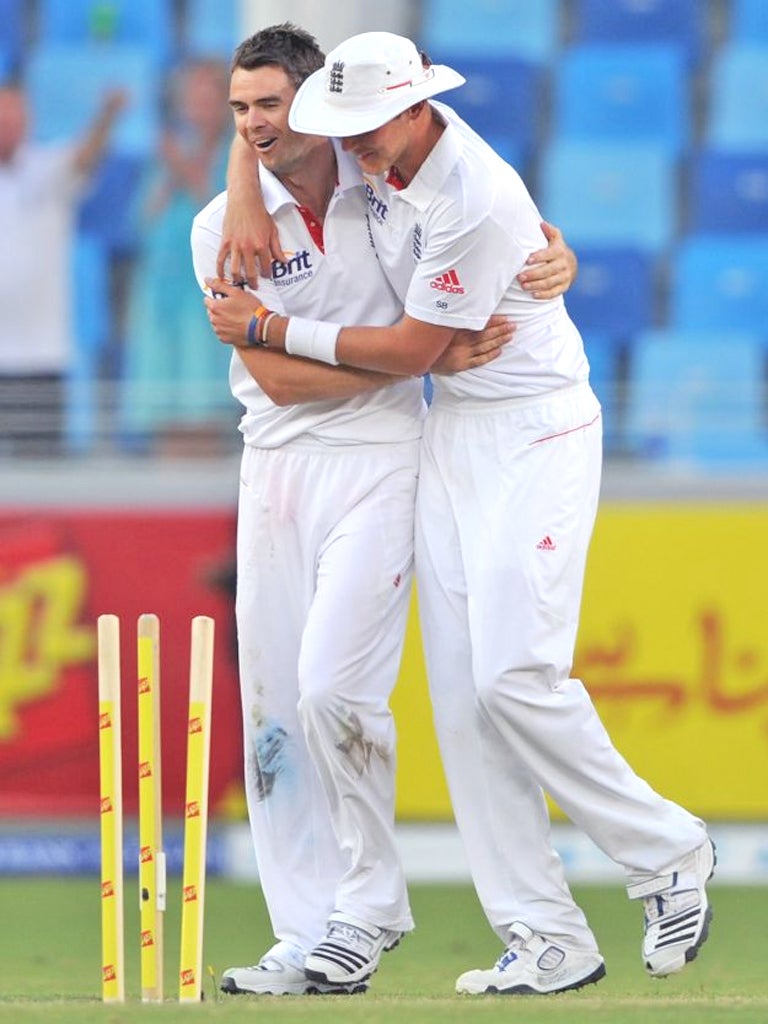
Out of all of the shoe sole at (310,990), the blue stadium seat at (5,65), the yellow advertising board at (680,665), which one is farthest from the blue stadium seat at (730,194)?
the shoe sole at (310,990)

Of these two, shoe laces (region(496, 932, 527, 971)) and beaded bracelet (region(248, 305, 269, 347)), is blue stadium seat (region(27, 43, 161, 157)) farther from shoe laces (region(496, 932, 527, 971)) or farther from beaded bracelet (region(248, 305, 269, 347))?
shoe laces (region(496, 932, 527, 971))

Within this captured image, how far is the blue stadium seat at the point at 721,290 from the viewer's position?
29.0 ft

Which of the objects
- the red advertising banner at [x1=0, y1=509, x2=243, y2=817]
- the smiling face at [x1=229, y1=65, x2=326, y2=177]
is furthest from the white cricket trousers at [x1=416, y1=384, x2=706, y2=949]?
the red advertising banner at [x1=0, y1=509, x2=243, y2=817]

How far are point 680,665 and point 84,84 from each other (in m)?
4.20

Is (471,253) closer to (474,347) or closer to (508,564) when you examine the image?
(474,347)

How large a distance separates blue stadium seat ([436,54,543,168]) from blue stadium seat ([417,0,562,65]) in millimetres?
234

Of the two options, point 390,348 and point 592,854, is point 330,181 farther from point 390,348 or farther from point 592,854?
point 592,854

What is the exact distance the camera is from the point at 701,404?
7754 mm

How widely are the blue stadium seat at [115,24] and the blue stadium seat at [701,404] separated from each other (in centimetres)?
291

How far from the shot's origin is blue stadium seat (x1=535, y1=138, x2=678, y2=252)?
9.24 m

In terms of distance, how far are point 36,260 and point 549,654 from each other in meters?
4.35

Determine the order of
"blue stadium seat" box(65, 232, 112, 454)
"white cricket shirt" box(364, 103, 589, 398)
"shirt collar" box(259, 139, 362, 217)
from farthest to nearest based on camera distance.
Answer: "blue stadium seat" box(65, 232, 112, 454), "shirt collar" box(259, 139, 362, 217), "white cricket shirt" box(364, 103, 589, 398)

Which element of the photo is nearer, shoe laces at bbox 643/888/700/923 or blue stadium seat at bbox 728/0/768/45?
shoe laces at bbox 643/888/700/923

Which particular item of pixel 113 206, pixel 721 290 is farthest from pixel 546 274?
pixel 113 206
